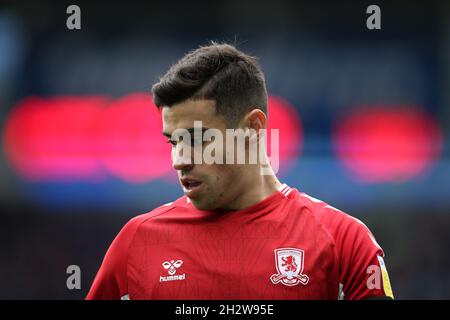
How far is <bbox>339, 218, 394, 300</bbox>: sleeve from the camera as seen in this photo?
2.67 meters

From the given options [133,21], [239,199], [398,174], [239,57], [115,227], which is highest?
[133,21]

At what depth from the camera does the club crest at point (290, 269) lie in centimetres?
272

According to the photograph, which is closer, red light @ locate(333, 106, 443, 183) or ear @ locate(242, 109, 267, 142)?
ear @ locate(242, 109, 267, 142)

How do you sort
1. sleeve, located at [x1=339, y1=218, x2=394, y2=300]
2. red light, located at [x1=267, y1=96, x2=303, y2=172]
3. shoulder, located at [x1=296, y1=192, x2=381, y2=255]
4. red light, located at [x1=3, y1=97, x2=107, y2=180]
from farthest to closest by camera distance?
red light, located at [x1=3, y1=97, x2=107, y2=180], red light, located at [x1=267, y1=96, x2=303, y2=172], shoulder, located at [x1=296, y1=192, x2=381, y2=255], sleeve, located at [x1=339, y1=218, x2=394, y2=300]

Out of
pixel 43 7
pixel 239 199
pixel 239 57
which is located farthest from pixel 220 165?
pixel 43 7

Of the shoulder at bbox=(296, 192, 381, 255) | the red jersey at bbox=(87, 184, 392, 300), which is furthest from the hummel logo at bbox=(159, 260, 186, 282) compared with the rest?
the shoulder at bbox=(296, 192, 381, 255)

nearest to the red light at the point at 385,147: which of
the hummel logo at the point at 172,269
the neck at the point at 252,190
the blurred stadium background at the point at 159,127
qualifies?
the blurred stadium background at the point at 159,127

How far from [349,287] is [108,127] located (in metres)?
6.96

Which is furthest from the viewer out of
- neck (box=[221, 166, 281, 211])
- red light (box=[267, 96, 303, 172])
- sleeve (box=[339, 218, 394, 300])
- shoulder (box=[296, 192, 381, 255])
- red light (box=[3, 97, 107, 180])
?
red light (box=[3, 97, 107, 180])

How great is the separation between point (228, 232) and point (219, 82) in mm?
652

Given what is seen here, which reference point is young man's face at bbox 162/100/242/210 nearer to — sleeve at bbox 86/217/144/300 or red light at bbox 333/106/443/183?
sleeve at bbox 86/217/144/300

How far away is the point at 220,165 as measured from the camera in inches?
112
